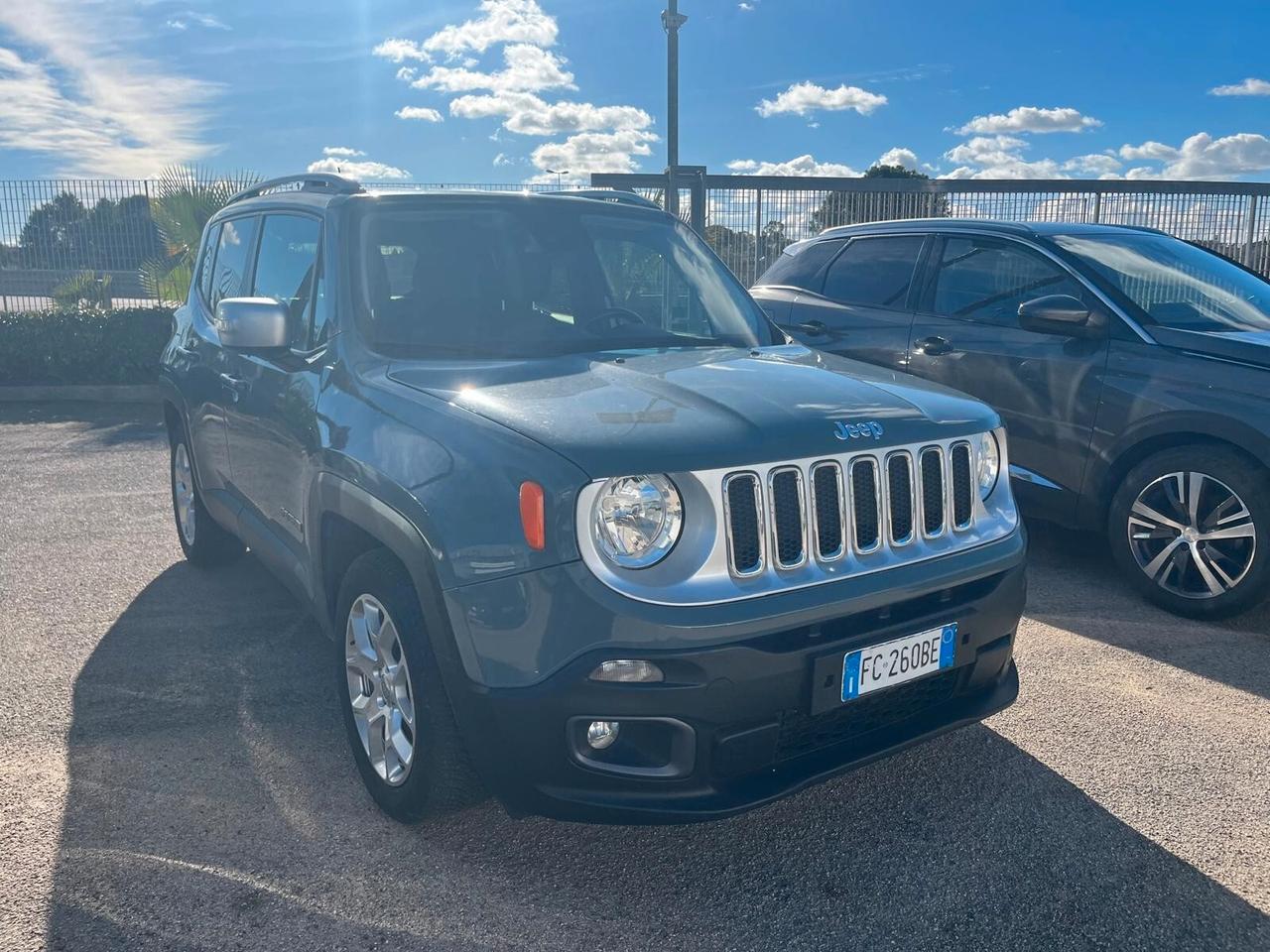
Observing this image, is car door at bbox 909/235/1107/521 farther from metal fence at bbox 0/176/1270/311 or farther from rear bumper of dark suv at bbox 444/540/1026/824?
metal fence at bbox 0/176/1270/311

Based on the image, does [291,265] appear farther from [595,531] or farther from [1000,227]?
[1000,227]

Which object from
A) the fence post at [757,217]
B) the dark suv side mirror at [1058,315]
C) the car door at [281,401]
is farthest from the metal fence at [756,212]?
the car door at [281,401]

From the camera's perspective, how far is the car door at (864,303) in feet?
20.0

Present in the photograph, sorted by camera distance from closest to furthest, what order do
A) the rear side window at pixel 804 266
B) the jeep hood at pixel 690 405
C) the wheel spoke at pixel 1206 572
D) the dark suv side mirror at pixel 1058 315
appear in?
1. the jeep hood at pixel 690 405
2. the wheel spoke at pixel 1206 572
3. the dark suv side mirror at pixel 1058 315
4. the rear side window at pixel 804 266

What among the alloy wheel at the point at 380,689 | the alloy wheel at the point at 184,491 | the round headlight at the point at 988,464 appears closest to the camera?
the alloy wheel at the point at 380,689

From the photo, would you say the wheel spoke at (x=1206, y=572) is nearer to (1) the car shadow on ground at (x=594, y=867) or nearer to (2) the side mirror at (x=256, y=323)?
(1) the car shadow on ground at (x=594, y=867)

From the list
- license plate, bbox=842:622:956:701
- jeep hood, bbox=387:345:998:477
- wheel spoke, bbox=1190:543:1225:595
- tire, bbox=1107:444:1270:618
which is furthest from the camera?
wheel spoke, bbox=1190:543:1225:595

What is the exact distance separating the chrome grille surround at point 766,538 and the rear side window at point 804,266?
397 cm

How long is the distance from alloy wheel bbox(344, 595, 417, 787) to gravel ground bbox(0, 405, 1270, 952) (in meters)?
0.21

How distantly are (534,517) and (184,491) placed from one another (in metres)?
3.80

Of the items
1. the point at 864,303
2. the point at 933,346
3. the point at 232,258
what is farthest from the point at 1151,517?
the point at 232,258

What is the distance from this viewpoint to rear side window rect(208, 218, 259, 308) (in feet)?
15.3

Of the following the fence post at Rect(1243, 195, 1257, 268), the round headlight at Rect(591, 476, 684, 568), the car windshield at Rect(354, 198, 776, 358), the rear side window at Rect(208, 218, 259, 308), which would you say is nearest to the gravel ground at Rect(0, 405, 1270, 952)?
the round headlight at Rect(591, 476, 684, 568)

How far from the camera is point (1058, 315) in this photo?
16.5ft
